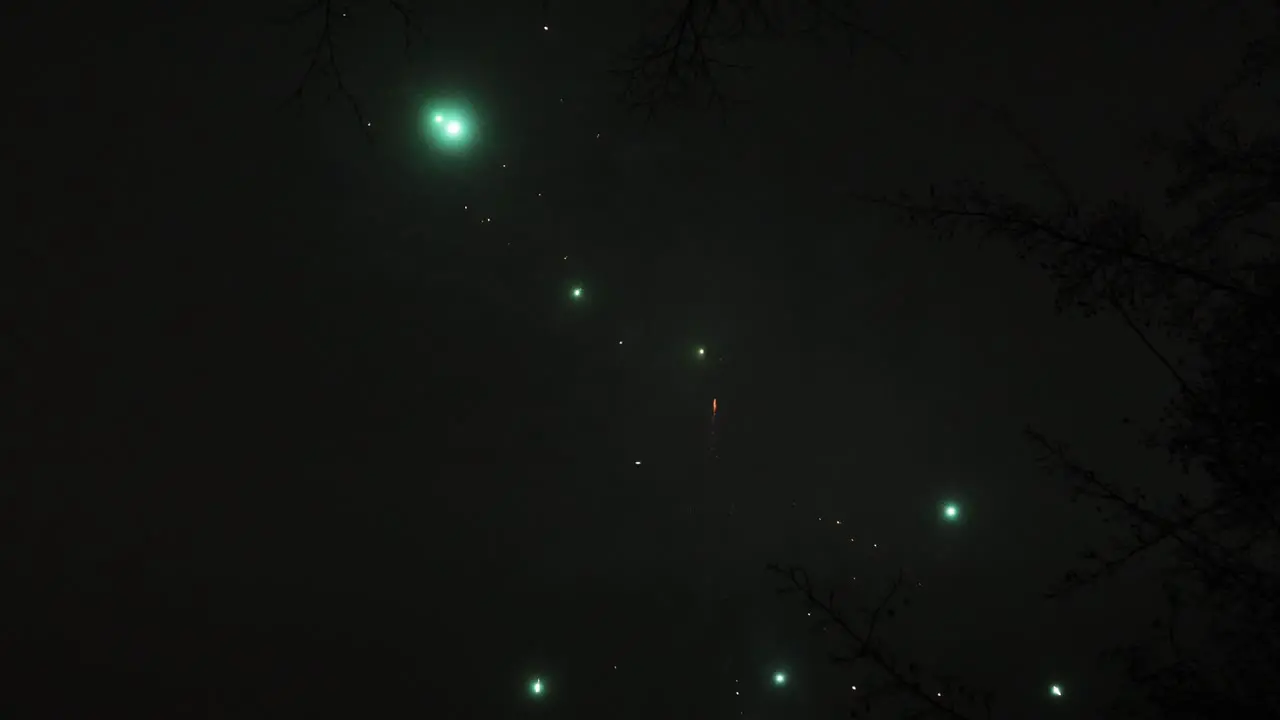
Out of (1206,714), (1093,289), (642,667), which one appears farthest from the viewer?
(642,667)

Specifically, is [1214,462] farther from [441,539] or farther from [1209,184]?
[441,539]

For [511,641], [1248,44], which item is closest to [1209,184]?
[1248,44]

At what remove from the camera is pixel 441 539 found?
12.9 feet

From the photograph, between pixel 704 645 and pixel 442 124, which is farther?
pixel 704 645

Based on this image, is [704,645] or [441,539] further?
[704,645]

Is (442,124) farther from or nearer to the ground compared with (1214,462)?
farther from the ground

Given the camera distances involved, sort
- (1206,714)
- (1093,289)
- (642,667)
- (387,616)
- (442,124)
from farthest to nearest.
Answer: (642,667) → (387,616) → (442,124) → (1093,289) → (1206,714)

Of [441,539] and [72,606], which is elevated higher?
[441,539]

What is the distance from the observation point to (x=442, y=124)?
3195 mm

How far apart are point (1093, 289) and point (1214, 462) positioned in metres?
0.38

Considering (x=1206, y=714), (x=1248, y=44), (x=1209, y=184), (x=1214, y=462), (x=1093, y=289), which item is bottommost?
(x=1206, y=714)

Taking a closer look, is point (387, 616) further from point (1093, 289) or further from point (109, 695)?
point (1093, 289)

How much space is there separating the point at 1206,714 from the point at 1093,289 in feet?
2.66

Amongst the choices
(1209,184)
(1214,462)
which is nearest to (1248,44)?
(1209,184)
